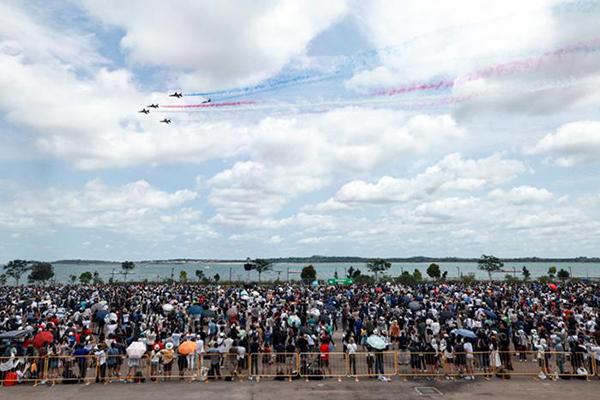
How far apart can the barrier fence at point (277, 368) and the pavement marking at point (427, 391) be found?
1.47m

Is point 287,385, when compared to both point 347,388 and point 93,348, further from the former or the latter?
point 93,348

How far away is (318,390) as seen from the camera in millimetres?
14422

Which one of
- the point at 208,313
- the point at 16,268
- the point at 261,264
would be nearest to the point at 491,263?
the point at 261,264

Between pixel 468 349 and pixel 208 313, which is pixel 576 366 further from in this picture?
pixel 208 313

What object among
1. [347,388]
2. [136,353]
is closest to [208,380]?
[136,353]

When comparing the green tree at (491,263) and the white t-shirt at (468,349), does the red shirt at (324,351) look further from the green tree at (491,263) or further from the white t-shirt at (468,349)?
the green tree at (491,263)

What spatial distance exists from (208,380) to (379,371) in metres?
6.26

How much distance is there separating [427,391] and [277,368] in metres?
5.32

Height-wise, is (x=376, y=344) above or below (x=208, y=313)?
below

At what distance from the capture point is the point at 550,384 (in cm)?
1514

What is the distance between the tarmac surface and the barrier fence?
53 centimetres

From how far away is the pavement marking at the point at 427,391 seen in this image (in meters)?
14.0

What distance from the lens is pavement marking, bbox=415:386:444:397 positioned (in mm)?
14016

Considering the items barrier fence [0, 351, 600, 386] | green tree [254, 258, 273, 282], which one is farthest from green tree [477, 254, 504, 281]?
barrier fence [0, 351, 600, 386]
